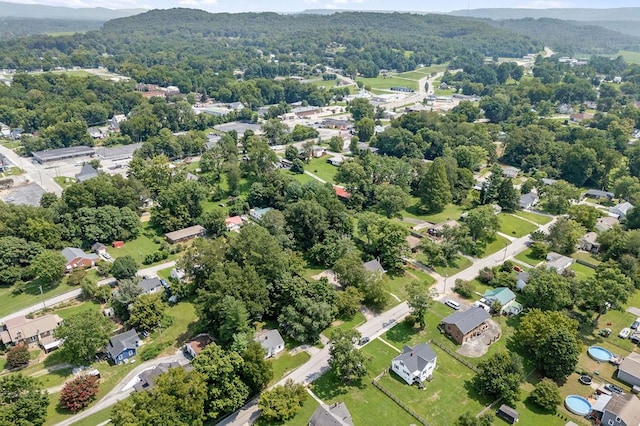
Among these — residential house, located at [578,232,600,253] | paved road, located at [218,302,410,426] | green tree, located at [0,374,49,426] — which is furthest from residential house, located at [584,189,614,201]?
green tree, located at [0,374,49,426]

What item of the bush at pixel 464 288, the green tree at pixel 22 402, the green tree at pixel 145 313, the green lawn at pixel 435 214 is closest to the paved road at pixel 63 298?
the green tree at pixel 145 313

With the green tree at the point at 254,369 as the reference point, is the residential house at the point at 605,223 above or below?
below

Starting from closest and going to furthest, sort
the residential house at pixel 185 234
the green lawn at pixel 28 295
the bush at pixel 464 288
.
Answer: the green lawn at pixel 28 295 < the bush at pixel 464 288 < the residential house at pixel 185 234

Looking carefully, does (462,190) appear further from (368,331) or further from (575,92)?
(575,92)

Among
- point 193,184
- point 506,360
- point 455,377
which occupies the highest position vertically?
point 193,184

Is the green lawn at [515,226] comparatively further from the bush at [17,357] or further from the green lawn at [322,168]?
the bush at [17,357]

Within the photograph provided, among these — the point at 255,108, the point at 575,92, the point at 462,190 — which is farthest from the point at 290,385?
the point at 575,92
